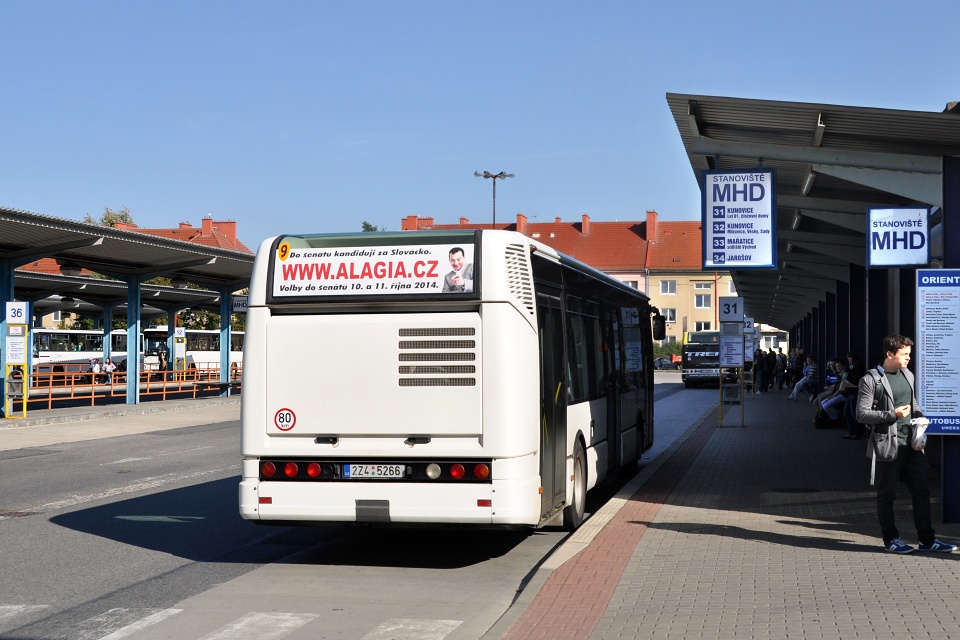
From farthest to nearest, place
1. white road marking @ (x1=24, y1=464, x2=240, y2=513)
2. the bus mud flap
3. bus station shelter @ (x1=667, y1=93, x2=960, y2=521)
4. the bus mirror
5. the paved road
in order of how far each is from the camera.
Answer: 1. the bus mirror
2. white road marking @ (x1=24, y1=464, x2=240, y2=513)
3. bus station shelter @ (x1=667, y1=93, x2=960, y2=521)
4. the bus mud flap
5. the paved road

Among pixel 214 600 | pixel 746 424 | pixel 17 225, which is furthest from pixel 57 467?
pixel 746 424

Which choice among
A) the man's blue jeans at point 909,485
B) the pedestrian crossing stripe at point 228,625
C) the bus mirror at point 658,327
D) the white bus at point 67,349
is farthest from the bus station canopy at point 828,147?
the white bus at point 67,349

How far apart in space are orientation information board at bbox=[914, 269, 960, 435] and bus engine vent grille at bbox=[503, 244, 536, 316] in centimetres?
355

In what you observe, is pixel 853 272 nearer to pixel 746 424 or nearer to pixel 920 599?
pixel 746 424

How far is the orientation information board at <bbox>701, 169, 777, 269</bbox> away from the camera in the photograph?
14438 mm

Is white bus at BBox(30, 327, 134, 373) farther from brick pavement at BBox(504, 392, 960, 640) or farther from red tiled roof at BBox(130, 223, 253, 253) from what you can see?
brick pavement at BBox(504, 392, 960, 640)

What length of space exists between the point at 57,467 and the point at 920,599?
13979 mm

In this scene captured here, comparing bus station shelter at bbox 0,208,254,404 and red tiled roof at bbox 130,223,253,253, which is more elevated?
red tiled roof at bbox 130,223,253,253

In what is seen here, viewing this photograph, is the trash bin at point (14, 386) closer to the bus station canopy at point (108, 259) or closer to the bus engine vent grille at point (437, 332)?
the bus station canopy at point (108, 259)

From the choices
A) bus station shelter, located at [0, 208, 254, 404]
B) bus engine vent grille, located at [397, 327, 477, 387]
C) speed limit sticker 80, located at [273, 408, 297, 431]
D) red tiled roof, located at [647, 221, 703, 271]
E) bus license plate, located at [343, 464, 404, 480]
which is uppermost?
red tiled roof, located at [647, 221, 703, 271]

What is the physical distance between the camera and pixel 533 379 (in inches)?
356

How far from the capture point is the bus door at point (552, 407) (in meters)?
9.36

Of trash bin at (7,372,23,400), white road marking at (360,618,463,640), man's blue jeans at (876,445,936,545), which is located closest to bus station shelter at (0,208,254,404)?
trash bin at (7,372,23,400)

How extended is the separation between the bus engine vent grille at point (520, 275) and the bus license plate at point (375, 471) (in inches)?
63.9
